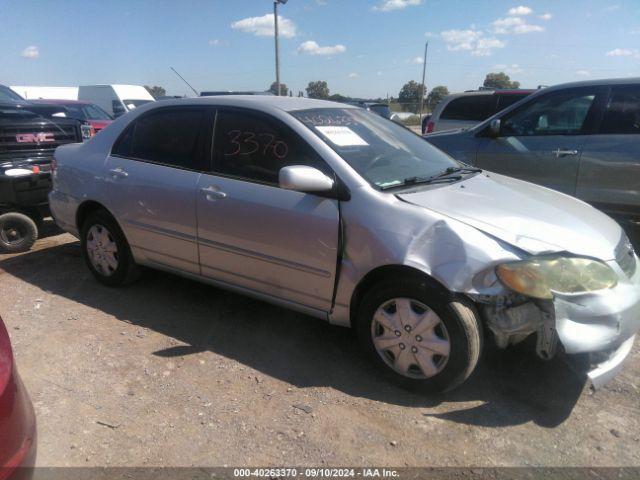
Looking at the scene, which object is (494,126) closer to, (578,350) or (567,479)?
(578,350)

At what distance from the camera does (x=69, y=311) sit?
3918 millimetres

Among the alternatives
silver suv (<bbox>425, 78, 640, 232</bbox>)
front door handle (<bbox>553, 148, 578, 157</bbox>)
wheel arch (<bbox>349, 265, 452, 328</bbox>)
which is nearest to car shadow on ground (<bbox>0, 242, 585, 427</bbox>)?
wheel arch (<bbox>349, 265, 452, 328</bbox>)

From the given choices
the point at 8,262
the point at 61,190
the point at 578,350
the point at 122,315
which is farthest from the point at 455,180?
the point at 8,262

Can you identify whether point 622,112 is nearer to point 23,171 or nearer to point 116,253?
point 116,253

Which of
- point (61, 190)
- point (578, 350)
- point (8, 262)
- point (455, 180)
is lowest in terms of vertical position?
point (8, 262)

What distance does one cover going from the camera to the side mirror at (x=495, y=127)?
5.60 metres

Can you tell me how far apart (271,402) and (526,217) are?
173 cm

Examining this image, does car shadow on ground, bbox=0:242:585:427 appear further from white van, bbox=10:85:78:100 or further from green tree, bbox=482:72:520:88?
green tree, bbox=482:72:520:88

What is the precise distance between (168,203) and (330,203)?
4.43 feet

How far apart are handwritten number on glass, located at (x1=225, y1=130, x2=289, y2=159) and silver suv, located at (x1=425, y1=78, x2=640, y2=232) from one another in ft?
8.83

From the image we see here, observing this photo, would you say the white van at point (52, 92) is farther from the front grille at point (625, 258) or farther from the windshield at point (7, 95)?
the front grille at point (625, 258)

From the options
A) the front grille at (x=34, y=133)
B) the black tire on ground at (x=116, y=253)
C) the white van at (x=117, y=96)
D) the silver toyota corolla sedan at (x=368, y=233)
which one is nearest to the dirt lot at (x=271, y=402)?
the silver toyota corolla sedan at (x=368, y=233)

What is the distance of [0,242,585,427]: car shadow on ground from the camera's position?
9.12 feet

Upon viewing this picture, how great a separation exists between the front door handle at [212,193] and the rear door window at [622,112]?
3.97 meters
